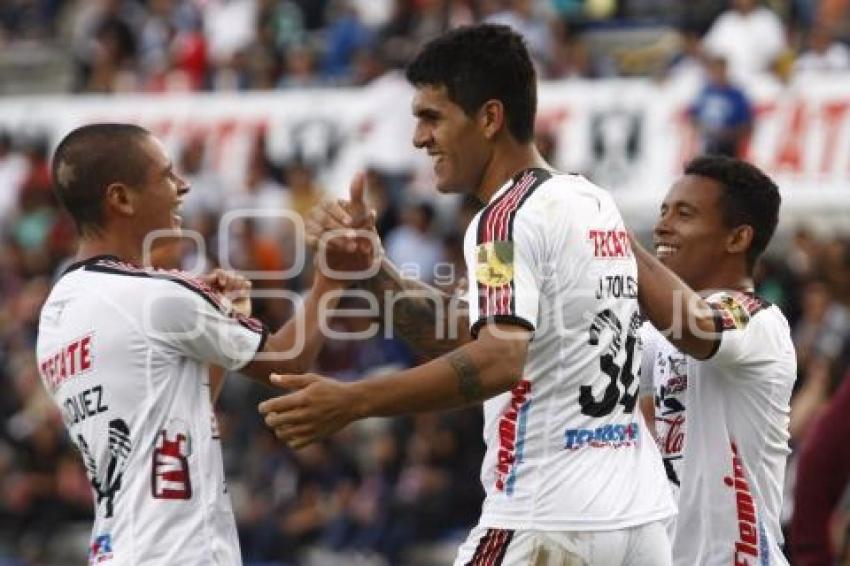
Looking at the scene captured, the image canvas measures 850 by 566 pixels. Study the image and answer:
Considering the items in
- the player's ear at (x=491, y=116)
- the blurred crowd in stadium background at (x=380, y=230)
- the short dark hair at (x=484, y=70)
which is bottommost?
the blurred crowd in stadium background at (x=380, y=230)

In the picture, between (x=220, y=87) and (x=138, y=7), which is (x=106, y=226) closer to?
(x=220, y=87)

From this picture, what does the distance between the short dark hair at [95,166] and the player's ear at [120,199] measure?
0.7 inches

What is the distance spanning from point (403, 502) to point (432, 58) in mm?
9045

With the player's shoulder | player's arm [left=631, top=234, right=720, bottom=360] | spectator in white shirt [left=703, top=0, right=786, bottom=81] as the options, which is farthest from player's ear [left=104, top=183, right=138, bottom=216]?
spectator in white shirt [left=703, top=0, right=786, bottom=81]

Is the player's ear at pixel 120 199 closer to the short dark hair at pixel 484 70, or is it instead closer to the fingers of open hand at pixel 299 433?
the short dark hair at pixel 484 70

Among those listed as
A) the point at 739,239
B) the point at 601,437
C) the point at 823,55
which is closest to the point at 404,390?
the point at 601,437

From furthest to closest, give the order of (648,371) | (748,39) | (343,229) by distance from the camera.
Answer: (748,39) → (648,371) → (343,229)

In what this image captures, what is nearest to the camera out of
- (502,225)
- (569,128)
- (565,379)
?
(502,225)

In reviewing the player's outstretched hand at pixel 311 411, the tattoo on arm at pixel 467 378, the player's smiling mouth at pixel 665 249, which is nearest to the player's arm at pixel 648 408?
the player's smiling mouth at pixel 665 249

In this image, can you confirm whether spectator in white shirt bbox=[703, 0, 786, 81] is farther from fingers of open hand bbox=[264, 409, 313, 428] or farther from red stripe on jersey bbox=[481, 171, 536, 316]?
fingers of open hand bbox=[264, 409, 313, 428]

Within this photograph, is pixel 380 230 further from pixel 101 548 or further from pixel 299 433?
pixel 299 433

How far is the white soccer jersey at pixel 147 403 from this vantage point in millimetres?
7098

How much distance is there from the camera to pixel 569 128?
1702 cm

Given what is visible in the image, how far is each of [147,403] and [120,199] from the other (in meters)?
0.82
